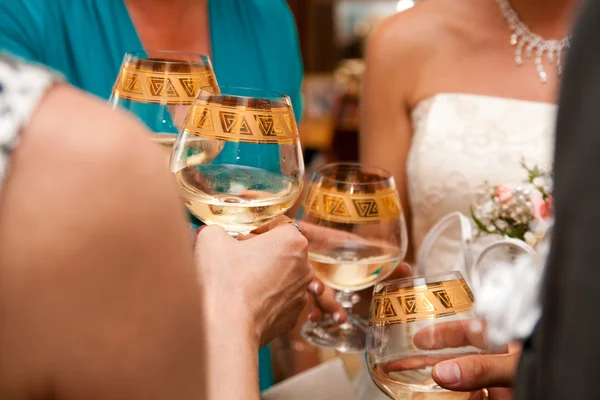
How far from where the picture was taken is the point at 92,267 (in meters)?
0.41

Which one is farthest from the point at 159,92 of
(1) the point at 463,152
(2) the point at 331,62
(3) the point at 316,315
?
(2) the point at 331,62

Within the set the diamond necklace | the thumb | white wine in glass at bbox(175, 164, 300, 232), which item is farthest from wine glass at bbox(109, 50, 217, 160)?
the diamond necklace

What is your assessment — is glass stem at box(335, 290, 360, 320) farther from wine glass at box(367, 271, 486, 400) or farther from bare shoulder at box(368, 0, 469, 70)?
bare shoulder at box(368, 0, 469, 70)

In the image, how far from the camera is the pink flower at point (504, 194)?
4.35 ft

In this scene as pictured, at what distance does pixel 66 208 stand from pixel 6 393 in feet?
0.41

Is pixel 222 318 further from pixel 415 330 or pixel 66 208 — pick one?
pixel 66 208

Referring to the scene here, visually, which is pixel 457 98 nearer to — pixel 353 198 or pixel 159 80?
pixel 353 198

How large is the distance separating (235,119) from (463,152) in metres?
1.10

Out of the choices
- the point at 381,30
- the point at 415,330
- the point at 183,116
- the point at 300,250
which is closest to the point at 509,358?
the point at 415,330

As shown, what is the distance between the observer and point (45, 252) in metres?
0.40

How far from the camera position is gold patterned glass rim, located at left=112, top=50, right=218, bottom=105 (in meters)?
0.93

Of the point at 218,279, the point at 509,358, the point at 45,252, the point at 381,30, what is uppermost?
the point at 381,30

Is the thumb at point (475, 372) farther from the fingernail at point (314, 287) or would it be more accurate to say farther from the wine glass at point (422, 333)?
the fingernail at point (314, 287)

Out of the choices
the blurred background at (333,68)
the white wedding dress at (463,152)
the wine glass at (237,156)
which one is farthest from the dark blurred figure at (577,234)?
the blurred background at (333,68)
